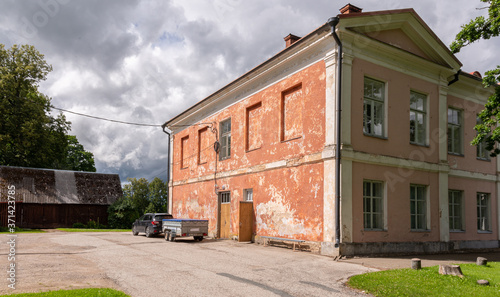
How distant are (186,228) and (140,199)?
21.8 meters

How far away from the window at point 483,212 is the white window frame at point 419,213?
477 cm

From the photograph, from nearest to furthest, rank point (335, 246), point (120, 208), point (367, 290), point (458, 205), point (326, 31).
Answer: point (367, 290), point (335, 246), point (326, 31), point (458, 205), point (120, 208)

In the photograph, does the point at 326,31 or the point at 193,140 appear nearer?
the point at 326,31

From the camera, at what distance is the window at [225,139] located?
21172 mm

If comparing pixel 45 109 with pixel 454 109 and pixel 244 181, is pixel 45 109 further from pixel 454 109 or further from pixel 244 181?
pixel 454 109

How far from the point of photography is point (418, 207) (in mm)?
15984

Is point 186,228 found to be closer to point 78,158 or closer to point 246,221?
point 246,221

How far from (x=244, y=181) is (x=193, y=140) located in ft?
23.1

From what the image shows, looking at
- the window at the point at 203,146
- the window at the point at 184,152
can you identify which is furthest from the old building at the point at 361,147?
the window at the point at 184,152

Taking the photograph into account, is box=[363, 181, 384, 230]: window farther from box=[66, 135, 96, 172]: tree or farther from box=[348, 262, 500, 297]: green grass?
box=[66, 135, 96, 172]: tree

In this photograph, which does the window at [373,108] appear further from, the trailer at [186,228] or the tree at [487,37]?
the trailer at [186,228]

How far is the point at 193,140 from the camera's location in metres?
24.8

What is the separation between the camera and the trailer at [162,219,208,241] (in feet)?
58.3

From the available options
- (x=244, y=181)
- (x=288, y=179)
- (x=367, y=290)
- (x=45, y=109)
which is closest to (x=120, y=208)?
(x=45, y=109)
